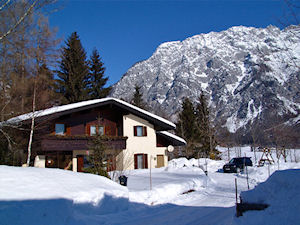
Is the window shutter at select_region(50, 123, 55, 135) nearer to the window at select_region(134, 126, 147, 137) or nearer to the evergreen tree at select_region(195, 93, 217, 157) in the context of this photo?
the window at select_region(134, 126, 147, 137)

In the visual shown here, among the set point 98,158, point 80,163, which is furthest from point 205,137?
point 98,158

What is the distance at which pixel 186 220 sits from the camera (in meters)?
7.80

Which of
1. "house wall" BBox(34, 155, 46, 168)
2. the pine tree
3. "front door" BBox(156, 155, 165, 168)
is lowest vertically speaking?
"front door" BBox(156, 155, 165, 168)

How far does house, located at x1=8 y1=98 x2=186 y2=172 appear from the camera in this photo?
67.5ft

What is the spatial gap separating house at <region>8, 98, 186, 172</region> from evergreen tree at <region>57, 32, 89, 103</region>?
9994 mm

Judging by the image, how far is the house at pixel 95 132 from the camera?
2058 centimetres

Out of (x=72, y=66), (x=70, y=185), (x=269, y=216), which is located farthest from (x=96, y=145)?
(x=72, y=66)

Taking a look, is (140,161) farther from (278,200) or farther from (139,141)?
(278,200)

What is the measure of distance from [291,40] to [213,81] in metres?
191

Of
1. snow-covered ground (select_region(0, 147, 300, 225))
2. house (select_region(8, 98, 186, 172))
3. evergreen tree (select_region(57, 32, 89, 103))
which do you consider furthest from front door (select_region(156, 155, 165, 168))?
snow-covered ground (select_region(0, 147, 300, 225))

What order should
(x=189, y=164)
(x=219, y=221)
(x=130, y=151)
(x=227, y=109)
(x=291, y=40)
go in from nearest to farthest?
(x=219, y=221) → (x=291, y=40) → (x=130, y=151) → (x=189, y=164) → (x=227, y=109)

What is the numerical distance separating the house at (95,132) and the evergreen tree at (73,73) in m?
9.99

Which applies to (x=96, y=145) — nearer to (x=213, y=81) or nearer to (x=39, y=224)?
(x=39, y=224)

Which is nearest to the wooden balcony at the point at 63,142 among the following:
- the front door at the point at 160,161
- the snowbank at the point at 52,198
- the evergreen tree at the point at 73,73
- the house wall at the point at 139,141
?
the house wall at the point at 139,141
